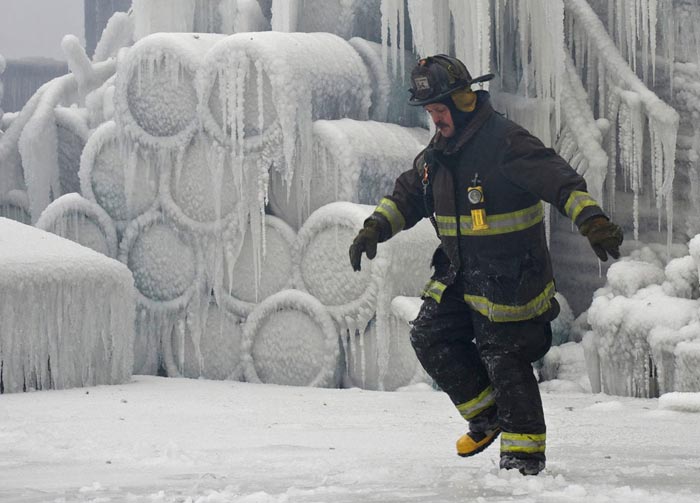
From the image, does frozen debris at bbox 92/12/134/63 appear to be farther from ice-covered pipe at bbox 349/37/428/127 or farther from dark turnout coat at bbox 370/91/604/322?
dark turnout coat at bbox 370/91/604/322

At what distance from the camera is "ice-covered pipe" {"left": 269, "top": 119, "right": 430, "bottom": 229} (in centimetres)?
991

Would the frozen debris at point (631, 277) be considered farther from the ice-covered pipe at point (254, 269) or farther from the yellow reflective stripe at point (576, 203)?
the yellow reflective stripe at point (576, 203)

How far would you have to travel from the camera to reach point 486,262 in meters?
4.66

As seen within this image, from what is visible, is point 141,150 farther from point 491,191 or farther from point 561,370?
point 491,191

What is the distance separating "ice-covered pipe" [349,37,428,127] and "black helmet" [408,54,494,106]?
5972 mm

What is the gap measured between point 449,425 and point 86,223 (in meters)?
5.22

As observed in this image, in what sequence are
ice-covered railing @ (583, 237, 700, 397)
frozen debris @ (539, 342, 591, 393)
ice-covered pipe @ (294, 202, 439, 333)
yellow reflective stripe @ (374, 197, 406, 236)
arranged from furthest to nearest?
ice-covered pipe @ (294, 202, 439, 333)
frozen debris @ (539, 342, 591, 393)
ice-covered railing @ (583, 237, 700, 397)
yellow reflective stripe @ (374, 197, 406, 236)

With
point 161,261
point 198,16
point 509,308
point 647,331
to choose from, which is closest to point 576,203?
point 509,308

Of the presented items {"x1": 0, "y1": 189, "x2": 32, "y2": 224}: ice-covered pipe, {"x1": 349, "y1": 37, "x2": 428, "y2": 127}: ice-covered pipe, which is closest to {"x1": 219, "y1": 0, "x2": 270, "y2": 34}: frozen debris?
{"x1": 349, "y1": 37, "x2": 428, "y2": 127}: ice-covered pipe

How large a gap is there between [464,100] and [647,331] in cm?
402

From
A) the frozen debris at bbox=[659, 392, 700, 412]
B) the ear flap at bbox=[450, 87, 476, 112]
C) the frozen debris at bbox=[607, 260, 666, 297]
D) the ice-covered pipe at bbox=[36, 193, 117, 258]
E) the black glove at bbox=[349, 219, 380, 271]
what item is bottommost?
the frozen debris at bbox=[659, 392, 700, 412]

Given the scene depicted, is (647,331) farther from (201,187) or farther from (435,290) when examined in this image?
(435,290)

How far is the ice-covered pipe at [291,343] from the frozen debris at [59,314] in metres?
0.98

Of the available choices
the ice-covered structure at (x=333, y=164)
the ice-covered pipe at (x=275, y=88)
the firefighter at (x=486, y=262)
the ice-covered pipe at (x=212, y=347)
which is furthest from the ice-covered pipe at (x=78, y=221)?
the firefighter at (x=486, y=262)
